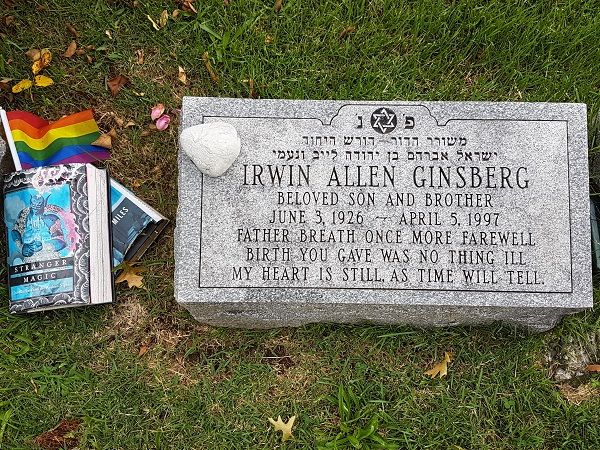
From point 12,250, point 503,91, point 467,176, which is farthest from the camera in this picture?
point 503,91

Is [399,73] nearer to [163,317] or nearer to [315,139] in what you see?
[315,139]

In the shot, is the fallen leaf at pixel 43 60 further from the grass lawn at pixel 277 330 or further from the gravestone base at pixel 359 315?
the gravestone base at pixel 359 315

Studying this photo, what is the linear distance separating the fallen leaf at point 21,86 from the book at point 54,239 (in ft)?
2.29

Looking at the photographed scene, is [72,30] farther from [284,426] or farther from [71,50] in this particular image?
[284,426]

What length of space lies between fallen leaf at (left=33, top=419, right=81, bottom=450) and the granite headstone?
1.18m

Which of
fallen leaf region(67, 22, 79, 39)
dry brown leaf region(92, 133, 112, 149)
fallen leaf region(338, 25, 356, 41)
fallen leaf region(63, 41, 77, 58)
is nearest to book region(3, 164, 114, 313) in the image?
dry brown leaf region(92, 133, 112, 149)

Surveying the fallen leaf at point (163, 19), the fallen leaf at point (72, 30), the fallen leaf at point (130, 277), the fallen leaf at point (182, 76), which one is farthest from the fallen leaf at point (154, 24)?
the fallen leaf at point (130, 277)

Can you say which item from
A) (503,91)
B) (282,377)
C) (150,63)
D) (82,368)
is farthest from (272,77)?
(82,368)

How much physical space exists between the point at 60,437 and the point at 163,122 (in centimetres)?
195

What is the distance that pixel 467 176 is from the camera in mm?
3031

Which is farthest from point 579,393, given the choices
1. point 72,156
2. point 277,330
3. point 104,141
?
point 72,156

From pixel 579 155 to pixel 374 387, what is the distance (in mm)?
1663

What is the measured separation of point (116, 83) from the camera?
3.92 meters

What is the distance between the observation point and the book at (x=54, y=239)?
342 centimetres
